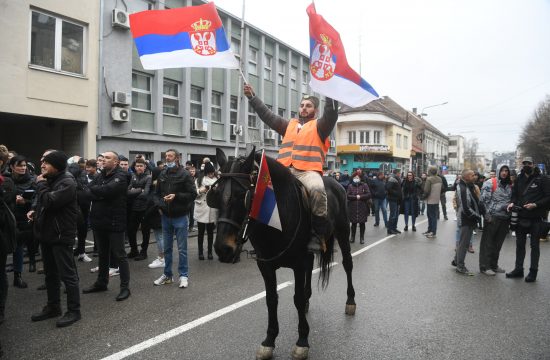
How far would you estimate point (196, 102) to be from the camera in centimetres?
1989

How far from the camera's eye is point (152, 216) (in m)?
8.40

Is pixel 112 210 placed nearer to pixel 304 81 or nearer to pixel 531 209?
pixel 531 209

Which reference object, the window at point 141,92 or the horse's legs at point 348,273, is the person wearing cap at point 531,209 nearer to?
the horse's legs at point 348,273

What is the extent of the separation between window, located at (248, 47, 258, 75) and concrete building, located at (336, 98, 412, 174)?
22.1 m

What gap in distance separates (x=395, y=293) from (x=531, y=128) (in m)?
51.6

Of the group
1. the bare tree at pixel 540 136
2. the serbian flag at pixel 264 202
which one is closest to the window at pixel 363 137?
the bare tree at pixel 540 136

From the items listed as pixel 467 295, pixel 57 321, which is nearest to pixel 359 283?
pixel 467 295

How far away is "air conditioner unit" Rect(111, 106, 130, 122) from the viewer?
48.7 ft

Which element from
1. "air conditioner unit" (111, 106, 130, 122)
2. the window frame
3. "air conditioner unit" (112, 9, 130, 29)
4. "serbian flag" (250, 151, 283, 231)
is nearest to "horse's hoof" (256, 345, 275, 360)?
"serbian flag" (250, 151, 283, 231)

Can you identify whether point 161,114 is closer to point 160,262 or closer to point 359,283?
point 160,262

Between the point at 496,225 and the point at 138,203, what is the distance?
751 cm

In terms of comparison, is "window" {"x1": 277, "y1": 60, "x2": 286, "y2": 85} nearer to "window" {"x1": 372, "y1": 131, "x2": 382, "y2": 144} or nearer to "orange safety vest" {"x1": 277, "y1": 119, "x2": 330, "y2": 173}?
"window" {"x1": 372, "y1": 131, "x2": 382, "y2": 144}

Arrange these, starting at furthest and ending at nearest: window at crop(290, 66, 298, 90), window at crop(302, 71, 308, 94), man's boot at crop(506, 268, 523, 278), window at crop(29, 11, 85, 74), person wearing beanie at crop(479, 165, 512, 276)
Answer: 1. window at crop(302, 71, 308, 94)
2. window at crop(290, 66, 298, 90)
3. window at crop(29, 11, 85, 74)
4. person wearing beanie at crop(479, 165, 512, 276)
5. man's boot at crop(506, 268, 523, 278)

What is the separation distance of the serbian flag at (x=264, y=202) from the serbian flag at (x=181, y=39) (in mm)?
2903
